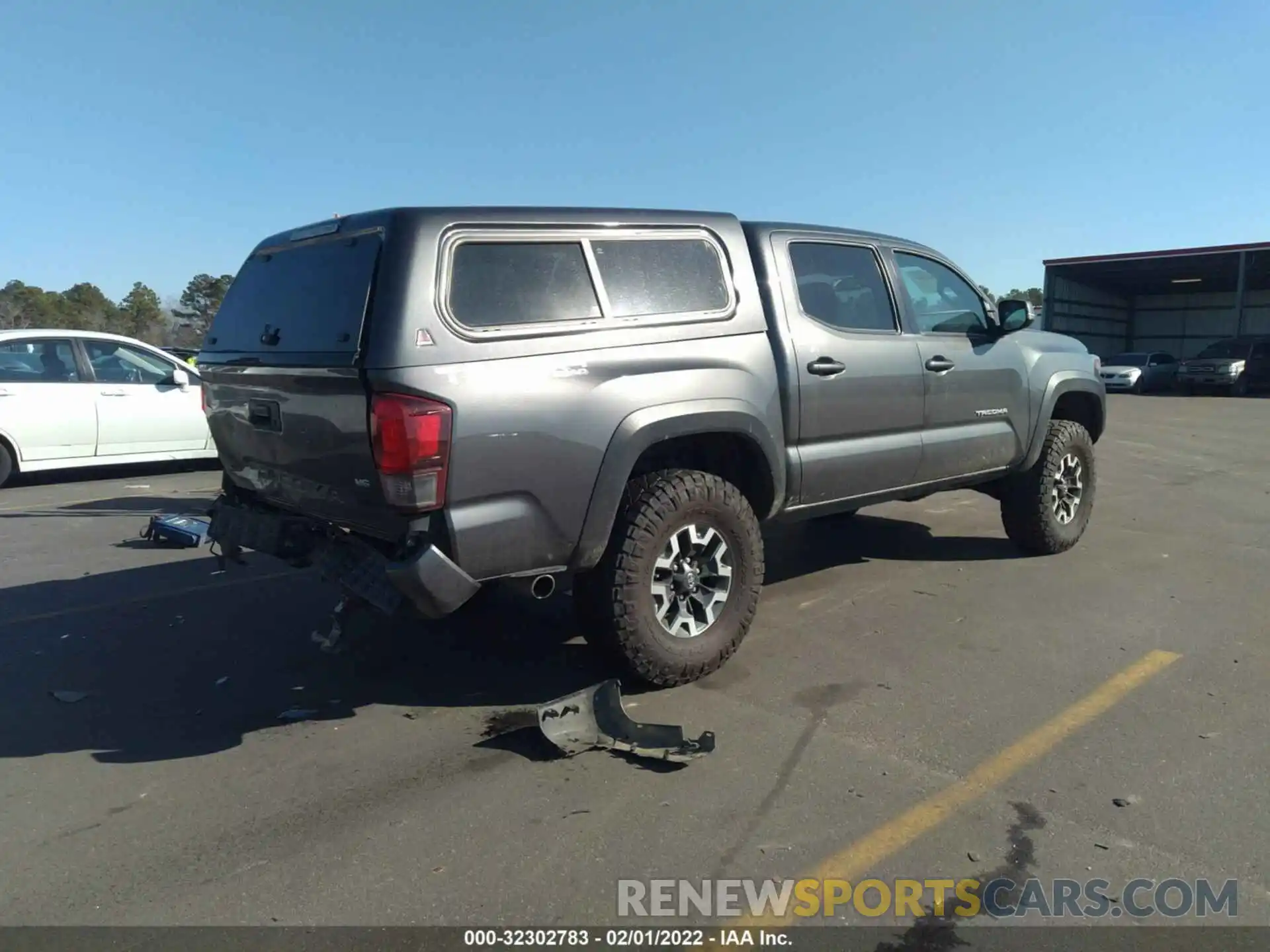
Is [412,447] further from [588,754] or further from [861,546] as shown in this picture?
[861,546]

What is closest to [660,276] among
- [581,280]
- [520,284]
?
[581,280]

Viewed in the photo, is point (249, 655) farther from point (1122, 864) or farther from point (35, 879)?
point (1122, 864)

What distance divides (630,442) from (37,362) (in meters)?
8.36

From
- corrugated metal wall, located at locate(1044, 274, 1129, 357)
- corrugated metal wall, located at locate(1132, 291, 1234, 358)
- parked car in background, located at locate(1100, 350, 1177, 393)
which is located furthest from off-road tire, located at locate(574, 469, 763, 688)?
corrugated metal wall, located at locate(1132, 291, 1234, 358)

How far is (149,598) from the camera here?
5.64m

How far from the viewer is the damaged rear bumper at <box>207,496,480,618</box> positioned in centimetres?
344

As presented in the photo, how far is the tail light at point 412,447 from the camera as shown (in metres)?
3.37

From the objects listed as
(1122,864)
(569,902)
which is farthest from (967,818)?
(569,902)

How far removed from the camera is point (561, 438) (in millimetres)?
3701

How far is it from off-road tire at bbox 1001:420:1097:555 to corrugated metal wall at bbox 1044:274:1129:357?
31.7 m

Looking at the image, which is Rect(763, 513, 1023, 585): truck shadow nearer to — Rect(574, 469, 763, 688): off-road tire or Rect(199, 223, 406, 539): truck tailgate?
Rect(574, 469, 763, 688): off-road tire

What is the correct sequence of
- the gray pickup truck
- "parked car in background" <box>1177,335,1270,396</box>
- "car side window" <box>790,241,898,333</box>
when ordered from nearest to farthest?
the gray pickup truck
"car side window" <box>790,241,898,333</box>
"parked car in background" <box>1177,335,1270,396</box>

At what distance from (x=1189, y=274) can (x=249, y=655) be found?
4020 centimetres

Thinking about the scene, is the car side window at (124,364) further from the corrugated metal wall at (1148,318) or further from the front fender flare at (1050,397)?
the corrugated metal wall at (1148,318)
